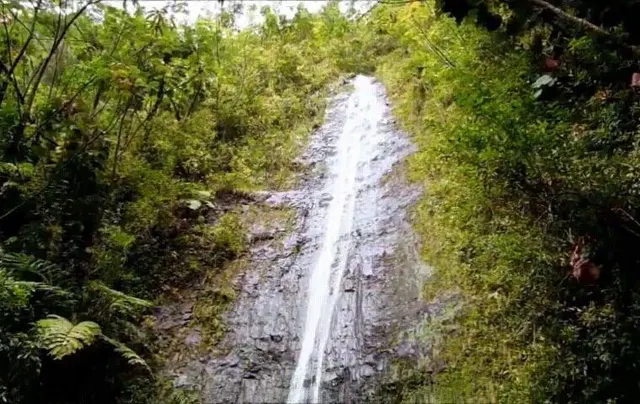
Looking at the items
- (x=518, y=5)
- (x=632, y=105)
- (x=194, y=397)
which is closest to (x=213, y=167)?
(x=194, y=397)

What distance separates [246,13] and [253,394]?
7.82 metres

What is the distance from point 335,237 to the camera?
5.73 metres

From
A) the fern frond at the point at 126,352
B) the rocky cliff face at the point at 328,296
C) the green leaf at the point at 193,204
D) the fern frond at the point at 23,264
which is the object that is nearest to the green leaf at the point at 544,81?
the rocky cliff face at the point at 328,296

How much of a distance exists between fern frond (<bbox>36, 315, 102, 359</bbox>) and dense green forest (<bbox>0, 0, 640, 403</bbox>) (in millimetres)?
19

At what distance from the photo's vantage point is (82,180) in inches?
221

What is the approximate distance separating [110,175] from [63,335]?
2508 millimetres

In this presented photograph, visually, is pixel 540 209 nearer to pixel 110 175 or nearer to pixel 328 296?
pixel 328 296

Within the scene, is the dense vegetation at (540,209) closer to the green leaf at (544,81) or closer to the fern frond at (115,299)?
the green leaf at (544,81)

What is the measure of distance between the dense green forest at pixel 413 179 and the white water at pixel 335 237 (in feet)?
2.01

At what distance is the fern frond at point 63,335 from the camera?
12.1 ft

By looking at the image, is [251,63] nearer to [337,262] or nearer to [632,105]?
[337,262]

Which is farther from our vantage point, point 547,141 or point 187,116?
point 187,116

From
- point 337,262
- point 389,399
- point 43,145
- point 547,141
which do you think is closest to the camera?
point 389,399

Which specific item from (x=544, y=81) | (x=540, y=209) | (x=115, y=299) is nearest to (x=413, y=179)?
(x=544, y=81)
